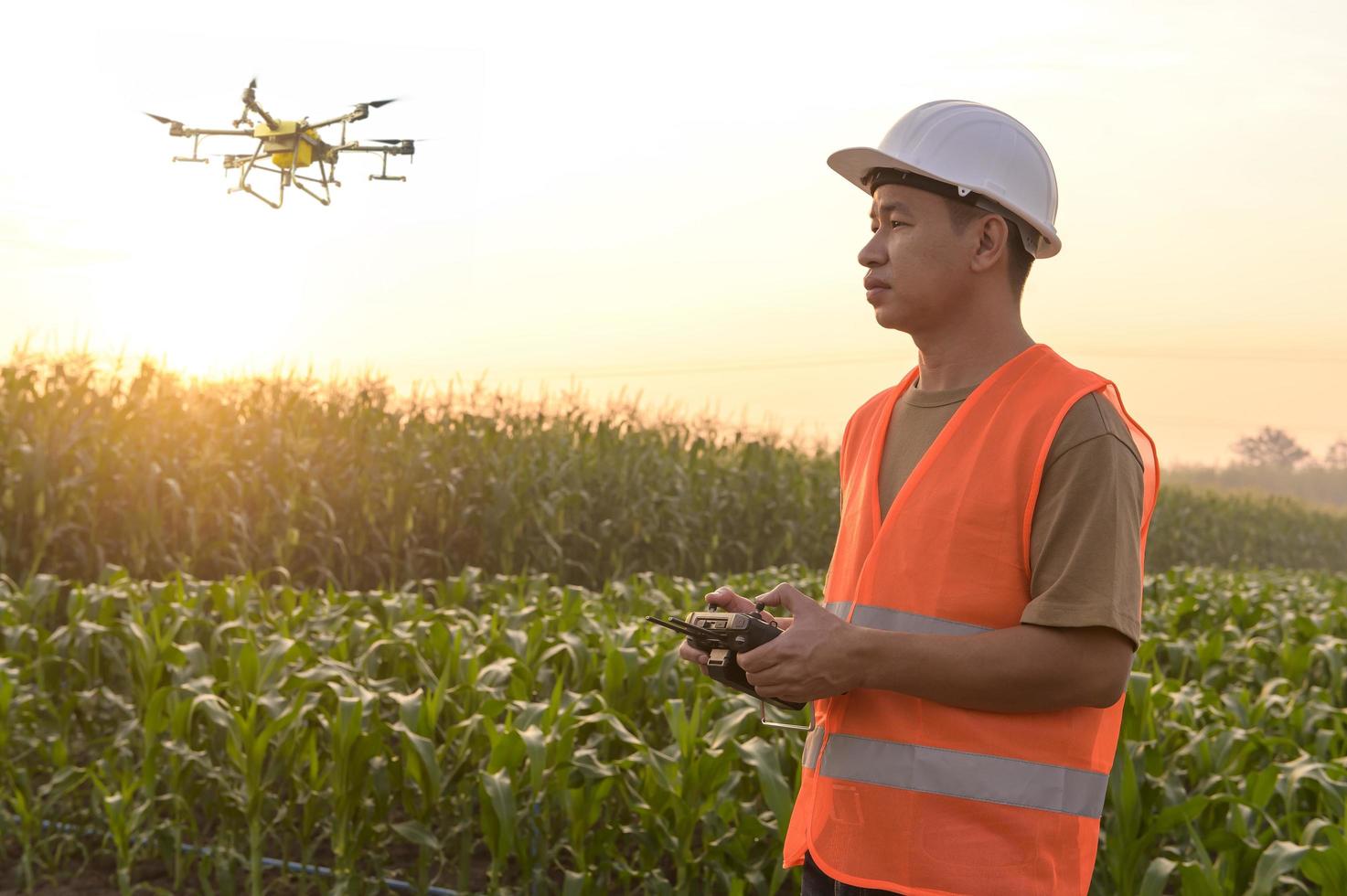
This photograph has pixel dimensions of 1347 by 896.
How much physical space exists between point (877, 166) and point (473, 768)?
2961 mm

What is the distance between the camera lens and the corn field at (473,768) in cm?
395

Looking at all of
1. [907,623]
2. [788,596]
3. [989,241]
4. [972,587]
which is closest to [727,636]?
[788,596]

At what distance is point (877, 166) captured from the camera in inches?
82.9

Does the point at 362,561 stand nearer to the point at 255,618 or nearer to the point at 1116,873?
the point at 255,618

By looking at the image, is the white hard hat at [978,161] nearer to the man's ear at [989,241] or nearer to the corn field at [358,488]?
the man's ear at [989,241]

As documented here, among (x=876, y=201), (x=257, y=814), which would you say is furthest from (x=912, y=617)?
(x=257, y=814)

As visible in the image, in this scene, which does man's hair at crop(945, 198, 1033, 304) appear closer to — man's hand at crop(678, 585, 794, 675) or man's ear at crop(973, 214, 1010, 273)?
man's ear at crop(973, 214, 1010, 273)

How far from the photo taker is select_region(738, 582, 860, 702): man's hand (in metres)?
1.82

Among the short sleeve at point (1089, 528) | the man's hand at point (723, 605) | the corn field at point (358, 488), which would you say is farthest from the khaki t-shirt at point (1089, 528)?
the corn field at point (358, 488)

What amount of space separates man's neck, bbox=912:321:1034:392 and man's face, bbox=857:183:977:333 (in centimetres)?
4

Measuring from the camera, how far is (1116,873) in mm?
3936

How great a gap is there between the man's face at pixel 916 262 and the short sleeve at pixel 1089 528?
0.93 ft

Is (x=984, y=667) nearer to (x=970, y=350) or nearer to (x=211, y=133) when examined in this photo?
(x=970, y=350)

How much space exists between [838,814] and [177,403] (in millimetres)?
9140
